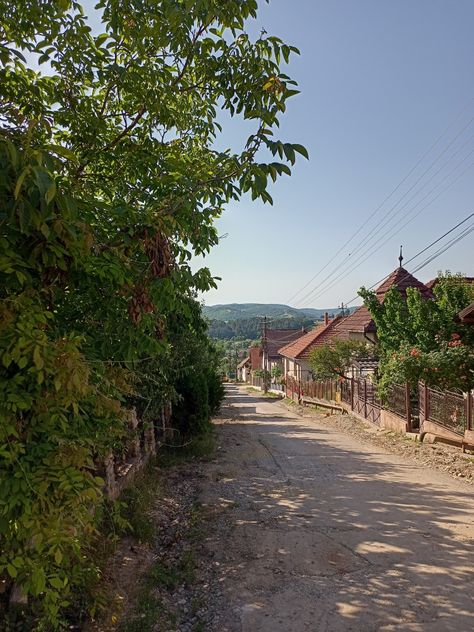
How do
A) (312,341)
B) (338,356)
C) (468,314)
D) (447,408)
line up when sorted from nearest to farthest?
(468,314)
(447,408)
(338,356)
(312,341)

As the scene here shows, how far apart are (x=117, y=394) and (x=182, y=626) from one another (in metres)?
2.46

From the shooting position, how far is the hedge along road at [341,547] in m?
4.07

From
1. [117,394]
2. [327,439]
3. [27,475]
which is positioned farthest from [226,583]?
[327,439]

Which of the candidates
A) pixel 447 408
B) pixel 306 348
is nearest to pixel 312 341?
pixel 306 348

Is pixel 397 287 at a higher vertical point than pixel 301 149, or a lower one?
higher

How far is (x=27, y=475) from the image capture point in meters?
2.20

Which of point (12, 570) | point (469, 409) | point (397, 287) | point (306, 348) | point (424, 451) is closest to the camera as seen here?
point (12, 570)

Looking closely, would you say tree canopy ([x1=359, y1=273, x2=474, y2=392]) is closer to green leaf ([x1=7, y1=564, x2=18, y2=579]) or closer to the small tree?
the small tree

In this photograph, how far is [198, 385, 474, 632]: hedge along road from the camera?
4070 mm

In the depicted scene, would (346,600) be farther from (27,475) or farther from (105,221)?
(105,221)

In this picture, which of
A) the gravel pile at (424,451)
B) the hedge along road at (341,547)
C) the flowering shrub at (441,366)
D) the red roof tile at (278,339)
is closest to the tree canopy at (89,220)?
the hedge along road at (341,547)

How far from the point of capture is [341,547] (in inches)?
217

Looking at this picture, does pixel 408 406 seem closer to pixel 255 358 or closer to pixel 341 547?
pixel 341 547

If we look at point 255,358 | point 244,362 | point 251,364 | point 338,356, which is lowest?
point 251,364
